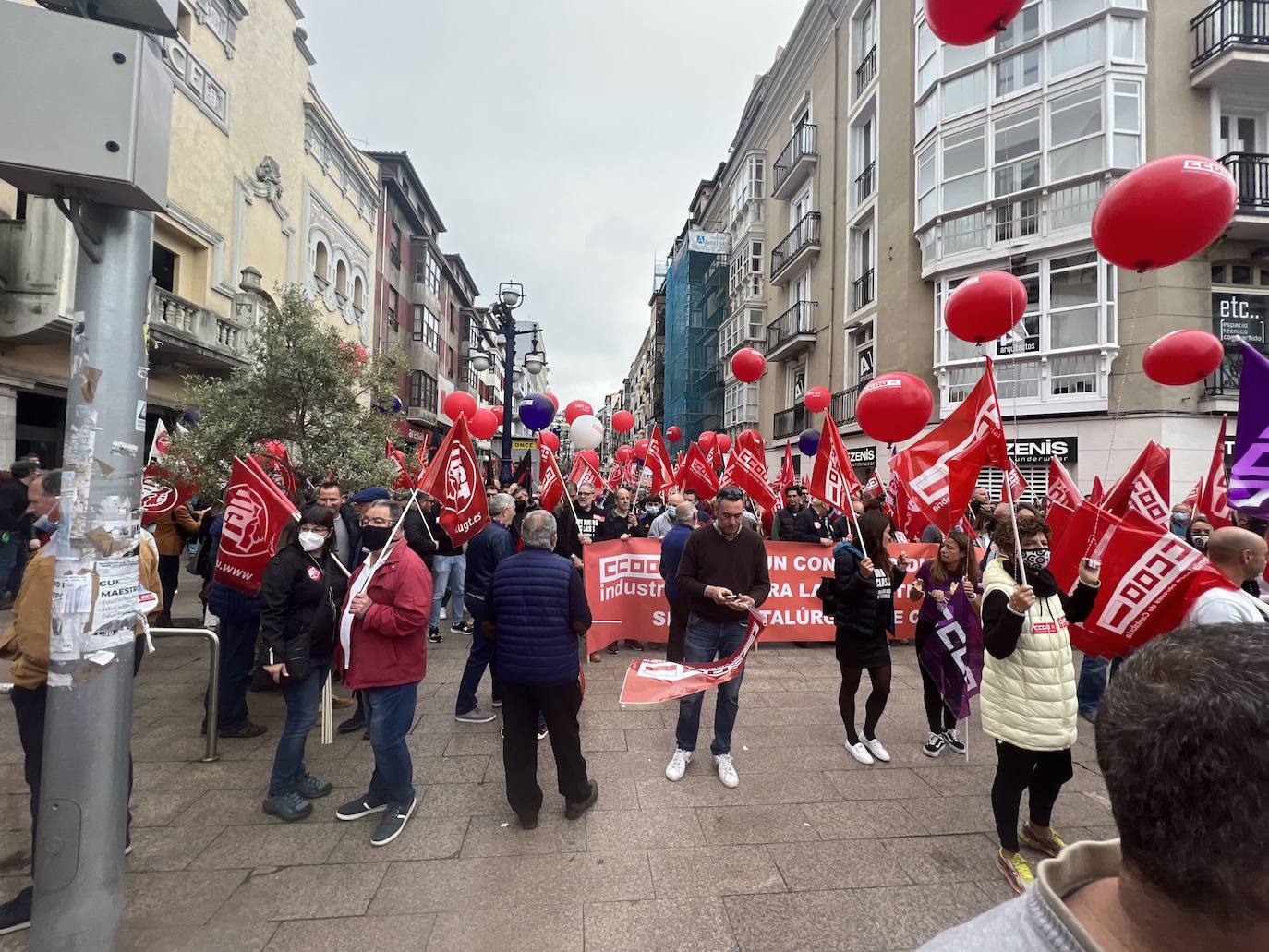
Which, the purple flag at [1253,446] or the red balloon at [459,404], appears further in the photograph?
the red balloon at [459,404]

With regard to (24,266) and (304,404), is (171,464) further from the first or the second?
(24,266)

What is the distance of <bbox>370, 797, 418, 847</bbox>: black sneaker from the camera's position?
3.40 metres

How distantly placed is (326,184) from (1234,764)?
83.3 ft

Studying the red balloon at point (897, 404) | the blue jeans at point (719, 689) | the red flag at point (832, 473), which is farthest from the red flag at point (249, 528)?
the red balloon at point (897, 404)

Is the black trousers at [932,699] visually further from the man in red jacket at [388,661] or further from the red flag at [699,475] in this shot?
the red flag at [699,475]

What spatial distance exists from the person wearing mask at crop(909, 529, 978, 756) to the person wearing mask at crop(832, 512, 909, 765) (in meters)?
0.31

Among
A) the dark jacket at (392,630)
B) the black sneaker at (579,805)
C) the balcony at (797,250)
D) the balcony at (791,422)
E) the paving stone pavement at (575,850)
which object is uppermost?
the balcony at (797,250)

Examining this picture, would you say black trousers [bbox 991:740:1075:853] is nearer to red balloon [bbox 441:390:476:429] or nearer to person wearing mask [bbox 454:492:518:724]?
person wearing mask [bbox 454:492:518:724]

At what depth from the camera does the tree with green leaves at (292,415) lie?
671cm

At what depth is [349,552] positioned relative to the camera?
5395mm

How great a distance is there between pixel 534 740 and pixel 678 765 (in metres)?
1.16

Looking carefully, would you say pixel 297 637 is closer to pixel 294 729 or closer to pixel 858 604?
pixel 294 729

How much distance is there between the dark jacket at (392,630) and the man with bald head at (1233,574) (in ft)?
13.3

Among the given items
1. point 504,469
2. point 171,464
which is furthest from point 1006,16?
point 504,469
